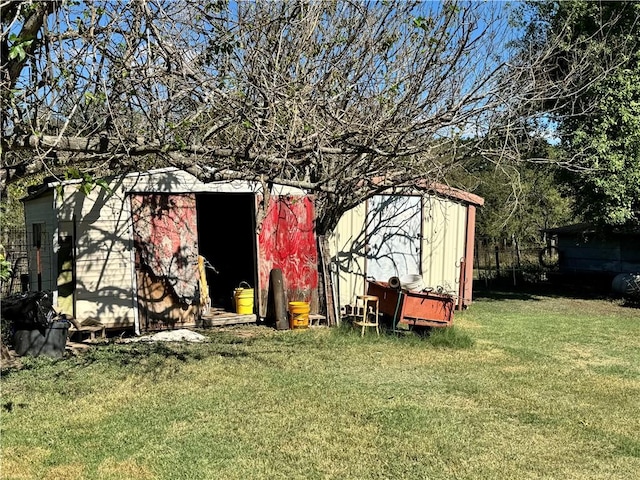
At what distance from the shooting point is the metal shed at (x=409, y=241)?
38.3ft

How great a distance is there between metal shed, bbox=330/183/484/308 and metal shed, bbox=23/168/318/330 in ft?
3.23

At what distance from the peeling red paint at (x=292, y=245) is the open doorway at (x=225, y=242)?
2899 millimetres

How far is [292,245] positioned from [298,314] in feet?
4.34

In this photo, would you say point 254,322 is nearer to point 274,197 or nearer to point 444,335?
point 274,197

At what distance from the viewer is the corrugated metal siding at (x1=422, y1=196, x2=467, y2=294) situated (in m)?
12.4

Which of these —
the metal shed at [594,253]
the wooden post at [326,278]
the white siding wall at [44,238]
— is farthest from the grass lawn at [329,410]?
the metal shed at [594,253]

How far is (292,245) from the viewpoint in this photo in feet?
35.4

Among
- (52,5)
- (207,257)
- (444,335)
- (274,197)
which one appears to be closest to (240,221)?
(207,257)

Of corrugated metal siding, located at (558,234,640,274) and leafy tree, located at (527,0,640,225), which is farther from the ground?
leafy tree, located at (527,0,640,225)

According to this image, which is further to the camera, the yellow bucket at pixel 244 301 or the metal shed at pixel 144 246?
the yellow bucket at pixel 244 301

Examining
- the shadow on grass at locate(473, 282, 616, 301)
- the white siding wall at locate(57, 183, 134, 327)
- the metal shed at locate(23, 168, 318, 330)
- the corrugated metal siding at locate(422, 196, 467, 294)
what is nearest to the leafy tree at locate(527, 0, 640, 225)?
the corrugated metal siding at locate(422, 196, 467, 294)

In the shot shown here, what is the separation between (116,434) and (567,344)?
6.83 m

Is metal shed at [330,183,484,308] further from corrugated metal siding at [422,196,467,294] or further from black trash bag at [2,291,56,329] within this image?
black trash bag at [2,291,56,329]

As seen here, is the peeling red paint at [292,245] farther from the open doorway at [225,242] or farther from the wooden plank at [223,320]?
the open doorway at [225,242]
